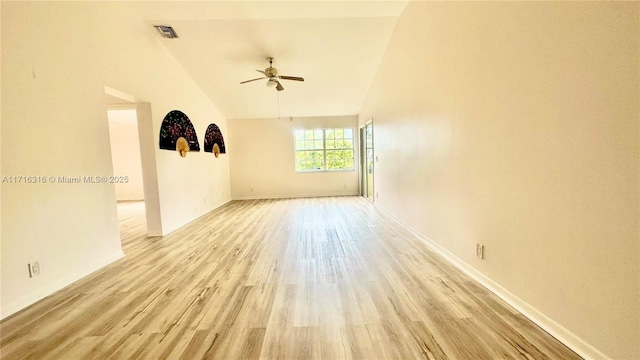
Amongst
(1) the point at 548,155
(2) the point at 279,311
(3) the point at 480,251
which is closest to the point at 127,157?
(2) the point at 279,311

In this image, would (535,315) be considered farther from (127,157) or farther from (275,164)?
(127,157)

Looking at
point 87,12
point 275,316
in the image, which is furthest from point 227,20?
point 275,316

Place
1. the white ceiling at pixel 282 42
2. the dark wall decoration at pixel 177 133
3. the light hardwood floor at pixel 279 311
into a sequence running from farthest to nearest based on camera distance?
the dark wall decoration at pixel 177 133, the white ceiling at pixel 282 42, the light hardwood floor at pixel 279 311

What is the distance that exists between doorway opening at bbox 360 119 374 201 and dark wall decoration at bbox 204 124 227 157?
408 cm

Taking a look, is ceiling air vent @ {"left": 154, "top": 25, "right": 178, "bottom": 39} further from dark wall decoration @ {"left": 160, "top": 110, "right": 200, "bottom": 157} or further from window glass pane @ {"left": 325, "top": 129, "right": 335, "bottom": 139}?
window glass pane @ {"left": 325, "top": 129, "right": 335, "bottom": 139}

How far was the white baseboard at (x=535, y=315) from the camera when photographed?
48.8 inches

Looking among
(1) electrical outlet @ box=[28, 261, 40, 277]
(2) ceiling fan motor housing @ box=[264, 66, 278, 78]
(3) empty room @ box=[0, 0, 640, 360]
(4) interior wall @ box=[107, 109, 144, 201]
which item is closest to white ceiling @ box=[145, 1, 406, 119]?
(3) empty room @ box=[0, 0, 640, 360]

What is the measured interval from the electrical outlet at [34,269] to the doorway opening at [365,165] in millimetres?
5794

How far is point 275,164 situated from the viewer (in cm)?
746

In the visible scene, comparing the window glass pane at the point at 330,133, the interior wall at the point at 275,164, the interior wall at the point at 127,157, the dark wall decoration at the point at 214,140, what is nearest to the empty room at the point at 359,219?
the dark wall decoration at the point at 214,140

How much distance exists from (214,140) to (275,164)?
197 centimetres

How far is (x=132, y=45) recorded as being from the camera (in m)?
3.21

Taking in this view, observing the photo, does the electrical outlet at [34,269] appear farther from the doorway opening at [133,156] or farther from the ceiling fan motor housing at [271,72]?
→ the ceiling fan motor housing at [271,72]

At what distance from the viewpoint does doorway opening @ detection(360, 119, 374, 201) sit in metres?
6.43
